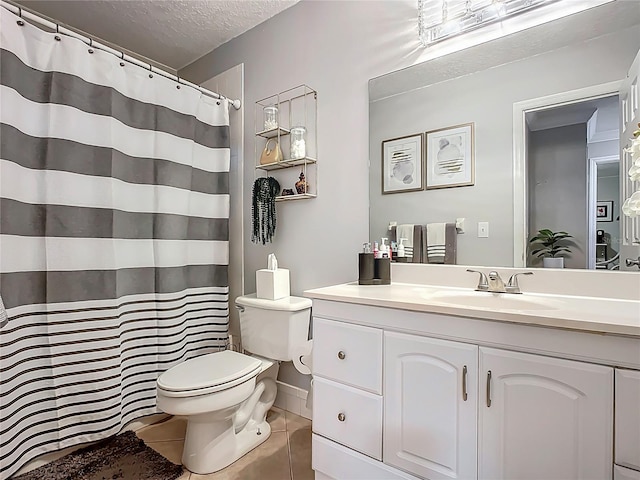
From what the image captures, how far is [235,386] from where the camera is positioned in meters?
1.46

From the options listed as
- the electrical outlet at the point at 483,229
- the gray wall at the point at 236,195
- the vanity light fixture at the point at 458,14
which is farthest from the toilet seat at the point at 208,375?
the vanity light fixture at the point at 458,14

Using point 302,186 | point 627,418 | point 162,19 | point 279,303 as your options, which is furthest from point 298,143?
point 627,418

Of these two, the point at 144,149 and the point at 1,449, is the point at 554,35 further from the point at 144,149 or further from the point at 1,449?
the point at 1,449

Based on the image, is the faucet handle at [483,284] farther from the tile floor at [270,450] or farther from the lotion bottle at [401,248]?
the tile floor at [270,450]

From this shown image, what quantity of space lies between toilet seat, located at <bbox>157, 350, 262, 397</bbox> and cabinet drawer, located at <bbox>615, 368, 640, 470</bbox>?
1.27 m

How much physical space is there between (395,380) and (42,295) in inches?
59.6

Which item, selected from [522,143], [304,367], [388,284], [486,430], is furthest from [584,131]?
[304,367]

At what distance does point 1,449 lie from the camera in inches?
52.9

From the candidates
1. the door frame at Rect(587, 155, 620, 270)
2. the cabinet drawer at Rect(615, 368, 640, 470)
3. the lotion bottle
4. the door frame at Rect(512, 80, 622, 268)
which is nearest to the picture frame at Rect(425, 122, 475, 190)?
the door frame at Rect(512, 80, 622, 268)

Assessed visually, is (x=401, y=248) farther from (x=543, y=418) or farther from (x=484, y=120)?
(x=543, y=418)

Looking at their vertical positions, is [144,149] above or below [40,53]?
below

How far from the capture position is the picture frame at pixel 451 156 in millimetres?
1474

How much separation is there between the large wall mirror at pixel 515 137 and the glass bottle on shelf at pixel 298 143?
0.40m

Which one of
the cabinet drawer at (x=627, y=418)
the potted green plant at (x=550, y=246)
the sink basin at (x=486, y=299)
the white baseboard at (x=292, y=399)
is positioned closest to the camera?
the cabinet drawer at (x=627, y=418)
